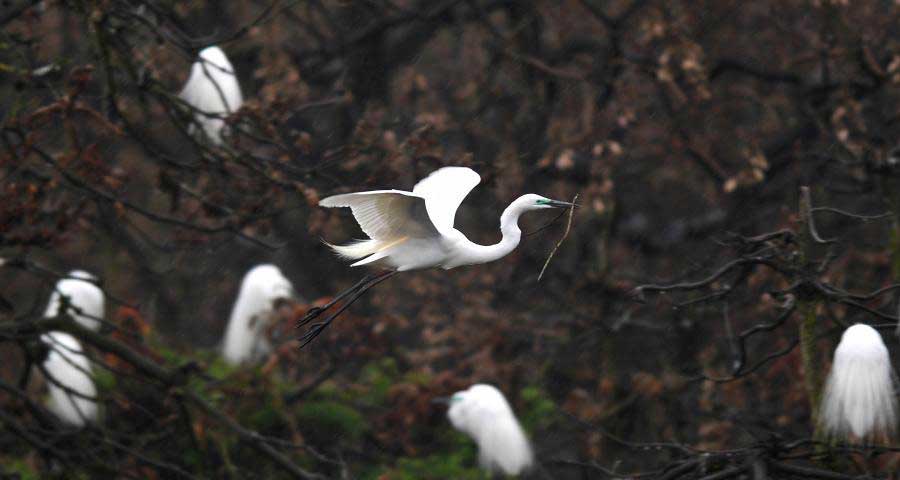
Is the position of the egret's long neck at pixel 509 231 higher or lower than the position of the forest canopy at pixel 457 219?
lower

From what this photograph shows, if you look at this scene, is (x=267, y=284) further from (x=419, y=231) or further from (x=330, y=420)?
(x=419, y=231)

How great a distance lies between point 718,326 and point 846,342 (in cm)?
331

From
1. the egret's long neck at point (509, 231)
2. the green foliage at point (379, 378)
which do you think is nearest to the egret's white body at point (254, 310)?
Result: the green foliage at point (379, 378)

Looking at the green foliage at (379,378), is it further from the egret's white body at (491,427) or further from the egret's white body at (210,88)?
the egret's white body at (210,88)

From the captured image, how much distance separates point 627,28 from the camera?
264 inches

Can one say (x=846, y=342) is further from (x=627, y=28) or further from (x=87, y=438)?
(x=627, y=28)

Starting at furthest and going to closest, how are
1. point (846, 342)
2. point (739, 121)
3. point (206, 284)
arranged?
point (206, 284) → point (739, 121) → point (846, 342)

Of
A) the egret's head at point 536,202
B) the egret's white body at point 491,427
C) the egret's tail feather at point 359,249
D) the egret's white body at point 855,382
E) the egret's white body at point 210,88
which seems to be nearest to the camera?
the egret's head at point 536,202

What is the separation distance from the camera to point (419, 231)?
2.91 m

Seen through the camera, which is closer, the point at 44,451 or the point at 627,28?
the point at 44,451

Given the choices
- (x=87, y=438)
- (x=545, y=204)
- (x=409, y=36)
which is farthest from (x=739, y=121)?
(x=545, y=204)

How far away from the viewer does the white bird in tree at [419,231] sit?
273cm

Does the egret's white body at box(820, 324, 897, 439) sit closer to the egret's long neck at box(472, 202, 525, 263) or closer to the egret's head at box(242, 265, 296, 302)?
the egret's long neck at box(472, 202, 525, 263)

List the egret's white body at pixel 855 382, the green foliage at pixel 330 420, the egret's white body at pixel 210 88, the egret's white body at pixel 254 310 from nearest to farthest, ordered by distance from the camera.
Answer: the egret's white body at pixel 855 382 < the egret's white body at pixel 210 88 < the green foliage at pixel 330 420 < the egret's white body at pixel 254 310
